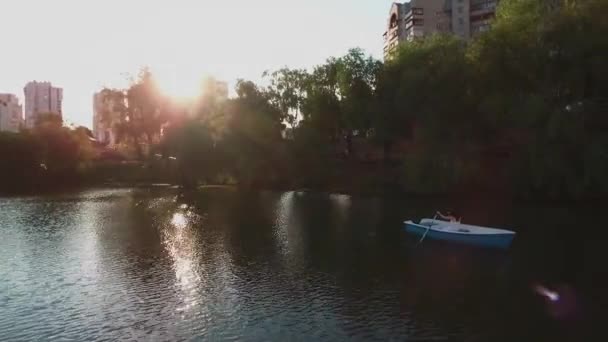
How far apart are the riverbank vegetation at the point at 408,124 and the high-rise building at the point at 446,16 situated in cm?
4713

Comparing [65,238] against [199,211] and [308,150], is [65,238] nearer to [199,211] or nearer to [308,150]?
[199,211]

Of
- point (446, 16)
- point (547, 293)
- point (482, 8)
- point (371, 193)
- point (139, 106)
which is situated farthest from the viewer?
point (446, 16)

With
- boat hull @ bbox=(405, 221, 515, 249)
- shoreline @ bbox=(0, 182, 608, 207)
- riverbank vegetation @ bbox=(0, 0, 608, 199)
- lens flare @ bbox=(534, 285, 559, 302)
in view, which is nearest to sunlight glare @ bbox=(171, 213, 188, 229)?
boat hull @ bbox=(405, 221, 515, 249)

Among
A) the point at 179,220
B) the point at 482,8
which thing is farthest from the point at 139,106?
the point at 482,8

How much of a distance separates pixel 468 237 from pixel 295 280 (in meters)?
14.7

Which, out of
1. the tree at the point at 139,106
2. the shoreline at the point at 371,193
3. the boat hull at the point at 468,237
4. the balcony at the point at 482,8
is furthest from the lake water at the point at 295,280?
the balcony at the point at 482,8

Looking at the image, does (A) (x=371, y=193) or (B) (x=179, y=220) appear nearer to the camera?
(B) (x=179, y=220)

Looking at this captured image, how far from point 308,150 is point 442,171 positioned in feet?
93.2

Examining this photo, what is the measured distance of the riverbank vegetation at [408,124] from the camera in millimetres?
54906

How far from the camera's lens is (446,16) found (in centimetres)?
14375

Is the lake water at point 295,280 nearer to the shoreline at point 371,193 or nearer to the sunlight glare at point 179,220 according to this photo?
the sunlight glare at point 179,220

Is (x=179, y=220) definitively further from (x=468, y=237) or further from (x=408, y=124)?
(x=408, y=124)

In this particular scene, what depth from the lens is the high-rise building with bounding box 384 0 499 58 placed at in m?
138

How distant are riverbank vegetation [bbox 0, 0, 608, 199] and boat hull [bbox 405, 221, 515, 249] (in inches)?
890
